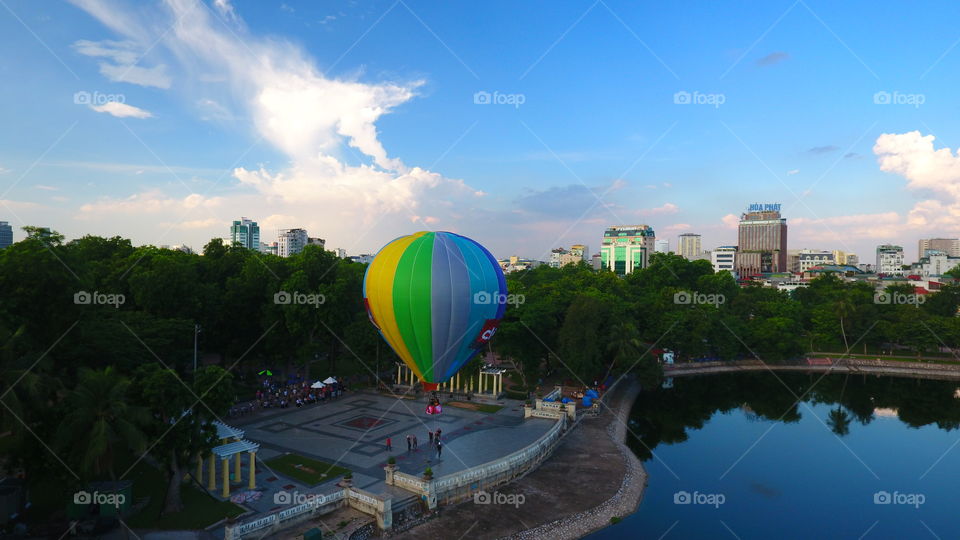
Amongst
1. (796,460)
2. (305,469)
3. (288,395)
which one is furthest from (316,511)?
(796,460)

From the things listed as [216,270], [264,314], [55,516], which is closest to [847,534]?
[55,516]

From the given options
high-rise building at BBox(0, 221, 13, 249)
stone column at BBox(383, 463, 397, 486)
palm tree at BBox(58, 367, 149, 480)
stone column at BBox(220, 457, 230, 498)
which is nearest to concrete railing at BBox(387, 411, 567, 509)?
stone column at BBox(383, 463, 397, 486)

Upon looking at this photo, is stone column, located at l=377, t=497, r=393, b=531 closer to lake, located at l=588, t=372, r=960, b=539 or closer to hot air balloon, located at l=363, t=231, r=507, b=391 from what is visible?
hot air balloon, located at l=363, t=231, r=507, b=391

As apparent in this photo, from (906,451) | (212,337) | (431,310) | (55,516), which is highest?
(431,310)

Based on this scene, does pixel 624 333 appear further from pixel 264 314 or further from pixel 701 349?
pixel 264 314

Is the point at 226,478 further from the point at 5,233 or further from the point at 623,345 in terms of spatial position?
the point at 5,233

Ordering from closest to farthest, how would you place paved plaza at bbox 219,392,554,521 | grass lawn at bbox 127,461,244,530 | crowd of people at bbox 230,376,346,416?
1. grass lawn at bbox 127,461,244,530
2. paved plaza at bbox 219,392,554,521
3. crowd of people at bbox 230,376,346,416

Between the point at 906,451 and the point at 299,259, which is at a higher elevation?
the point at 299,259
